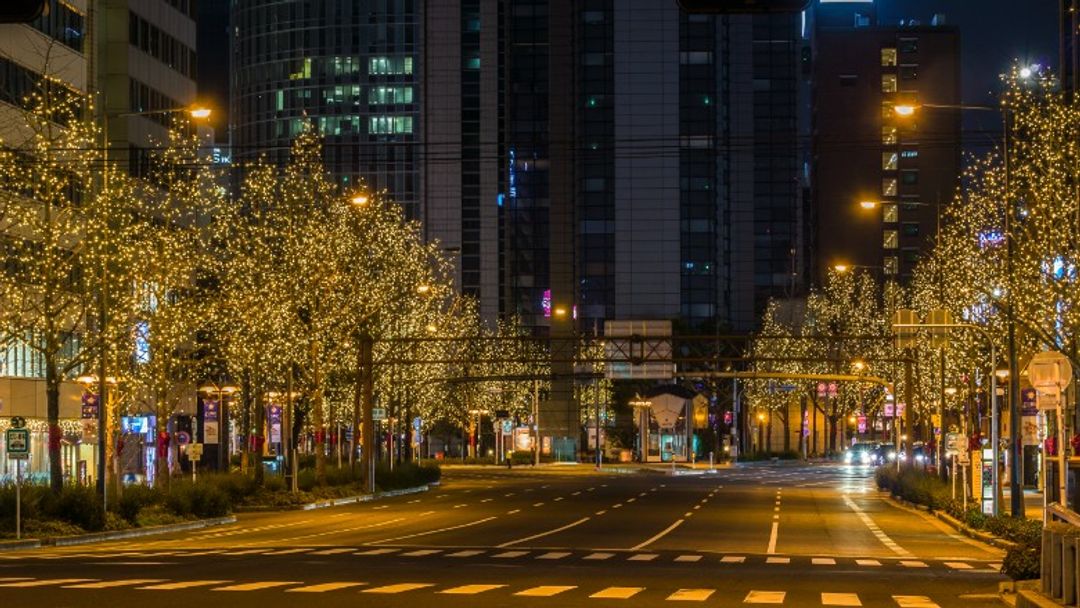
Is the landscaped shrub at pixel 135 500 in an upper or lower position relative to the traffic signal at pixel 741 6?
lower

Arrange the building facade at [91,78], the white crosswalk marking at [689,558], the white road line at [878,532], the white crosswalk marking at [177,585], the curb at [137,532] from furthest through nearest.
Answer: the building facade at [91,78], the curb at [137,532], the white road line at [878,532], the white crosswalk marking at [689,558], the white crosswalk marking at [177,585]

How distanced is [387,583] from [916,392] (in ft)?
247

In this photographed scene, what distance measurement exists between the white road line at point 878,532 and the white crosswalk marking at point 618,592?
14.1 m

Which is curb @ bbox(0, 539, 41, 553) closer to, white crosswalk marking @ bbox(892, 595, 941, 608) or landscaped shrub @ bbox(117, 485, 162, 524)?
landscaped shrub @ bbox(117, 485, 162, 524)

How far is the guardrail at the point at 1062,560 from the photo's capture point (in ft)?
69.9

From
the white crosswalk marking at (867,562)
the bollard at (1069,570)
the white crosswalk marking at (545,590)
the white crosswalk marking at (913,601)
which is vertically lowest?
the white crosswalk marking at (867,562)

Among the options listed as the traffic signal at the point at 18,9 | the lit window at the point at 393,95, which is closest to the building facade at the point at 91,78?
the traffic signal at the point at 18,9

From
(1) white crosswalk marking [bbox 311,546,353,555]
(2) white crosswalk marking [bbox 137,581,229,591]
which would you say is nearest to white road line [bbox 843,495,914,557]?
(1) white crosswalk marking [bbox 311,546,353,555]

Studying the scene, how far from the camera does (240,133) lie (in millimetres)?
198125

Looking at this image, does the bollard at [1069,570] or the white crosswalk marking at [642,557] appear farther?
the white crosswalk marking at [642,557]

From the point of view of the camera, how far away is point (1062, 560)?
22.0 m

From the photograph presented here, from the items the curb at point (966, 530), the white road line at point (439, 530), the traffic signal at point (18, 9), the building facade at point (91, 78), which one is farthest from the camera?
the building facade at point (91, 78)

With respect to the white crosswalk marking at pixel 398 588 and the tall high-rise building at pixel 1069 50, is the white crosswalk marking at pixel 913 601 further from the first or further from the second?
the tall high-rise building at pixel 1069 50

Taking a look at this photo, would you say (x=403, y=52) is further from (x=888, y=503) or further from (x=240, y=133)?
(x=888, y=503)
